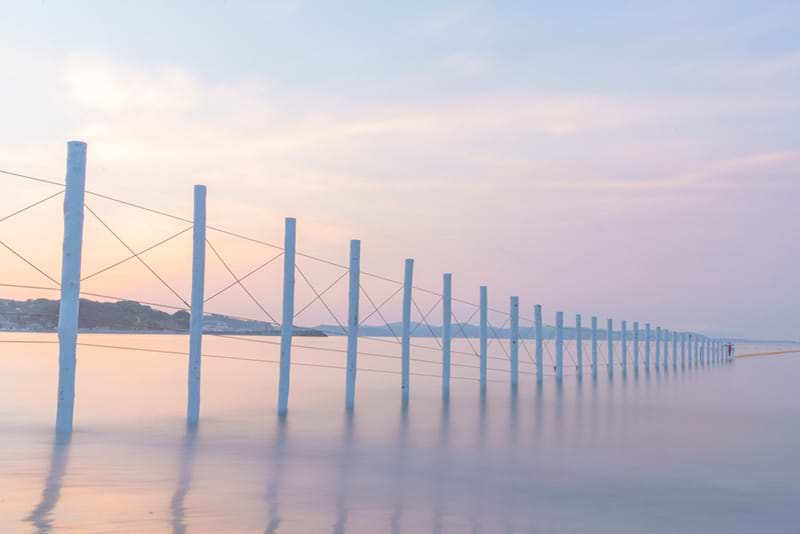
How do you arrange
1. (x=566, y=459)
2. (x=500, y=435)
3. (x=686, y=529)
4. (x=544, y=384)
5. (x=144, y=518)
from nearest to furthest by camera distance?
(x=144, y=518) → (x=686, y=529) → (x=566, y=459) → (x=500, y=435) → (x=544, y=384)

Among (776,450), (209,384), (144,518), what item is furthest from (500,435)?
(209,384)

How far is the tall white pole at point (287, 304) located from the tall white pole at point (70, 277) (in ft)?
13.9

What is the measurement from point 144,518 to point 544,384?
2234 centimetres

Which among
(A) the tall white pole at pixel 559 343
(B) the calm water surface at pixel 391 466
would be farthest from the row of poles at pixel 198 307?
(A) the tall white pole at pixel 559 343

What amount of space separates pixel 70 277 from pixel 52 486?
163 inches

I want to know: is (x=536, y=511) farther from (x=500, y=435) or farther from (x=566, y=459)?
(x=500, y=435)

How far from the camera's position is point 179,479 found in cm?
848

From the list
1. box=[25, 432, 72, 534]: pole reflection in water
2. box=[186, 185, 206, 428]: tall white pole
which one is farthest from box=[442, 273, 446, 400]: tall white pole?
box=[25, 432, 72, 534]: pole reflection in water

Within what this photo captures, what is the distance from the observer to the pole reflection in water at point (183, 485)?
6.57 m

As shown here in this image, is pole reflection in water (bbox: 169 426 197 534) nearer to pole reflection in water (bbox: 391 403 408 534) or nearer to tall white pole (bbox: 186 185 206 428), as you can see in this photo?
tall white pole (bbox: 186 185 206 428)

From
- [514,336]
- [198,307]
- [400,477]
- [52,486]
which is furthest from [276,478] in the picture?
[514,336]

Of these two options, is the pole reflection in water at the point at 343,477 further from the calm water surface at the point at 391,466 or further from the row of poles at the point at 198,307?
the row of poles at the point at 198,307

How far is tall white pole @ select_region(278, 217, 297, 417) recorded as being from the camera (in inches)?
595

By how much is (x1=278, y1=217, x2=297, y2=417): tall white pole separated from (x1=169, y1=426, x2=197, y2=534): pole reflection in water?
318 cm
